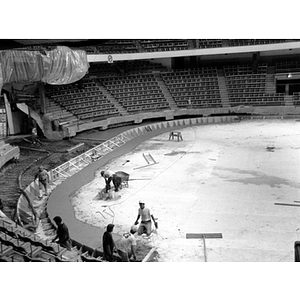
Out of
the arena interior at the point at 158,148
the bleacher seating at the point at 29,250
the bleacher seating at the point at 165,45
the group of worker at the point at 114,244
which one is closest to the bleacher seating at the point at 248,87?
the arena interior at the point at 158,148

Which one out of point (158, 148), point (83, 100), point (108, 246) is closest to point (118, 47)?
point (83, 100)

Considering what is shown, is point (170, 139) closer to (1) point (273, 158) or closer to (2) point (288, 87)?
(1) point (273, 158)

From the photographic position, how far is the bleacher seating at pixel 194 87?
28.1 meters

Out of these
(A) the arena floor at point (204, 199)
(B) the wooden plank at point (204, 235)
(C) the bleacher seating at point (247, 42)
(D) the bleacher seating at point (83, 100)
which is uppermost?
(C) the bleacher seating at point (247, 42)

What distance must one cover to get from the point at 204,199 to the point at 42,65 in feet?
25.9

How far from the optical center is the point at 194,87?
95.3ft

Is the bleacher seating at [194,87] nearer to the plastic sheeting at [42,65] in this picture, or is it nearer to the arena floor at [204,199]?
the arena floor at [204,199]

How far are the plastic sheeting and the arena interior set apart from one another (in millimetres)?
57

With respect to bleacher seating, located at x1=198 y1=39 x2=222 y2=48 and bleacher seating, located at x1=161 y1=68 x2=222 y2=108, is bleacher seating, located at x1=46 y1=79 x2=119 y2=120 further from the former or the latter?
bleacher seating, located at x1=198 y1=39 x2=222 y2=48

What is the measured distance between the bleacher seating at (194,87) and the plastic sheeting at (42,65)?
41.5 feet

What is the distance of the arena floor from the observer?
7.86 metres

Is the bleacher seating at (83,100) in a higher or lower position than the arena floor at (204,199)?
higher

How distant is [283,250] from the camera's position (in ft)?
24.6

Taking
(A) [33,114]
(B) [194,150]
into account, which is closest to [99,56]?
(A) [33,114]
